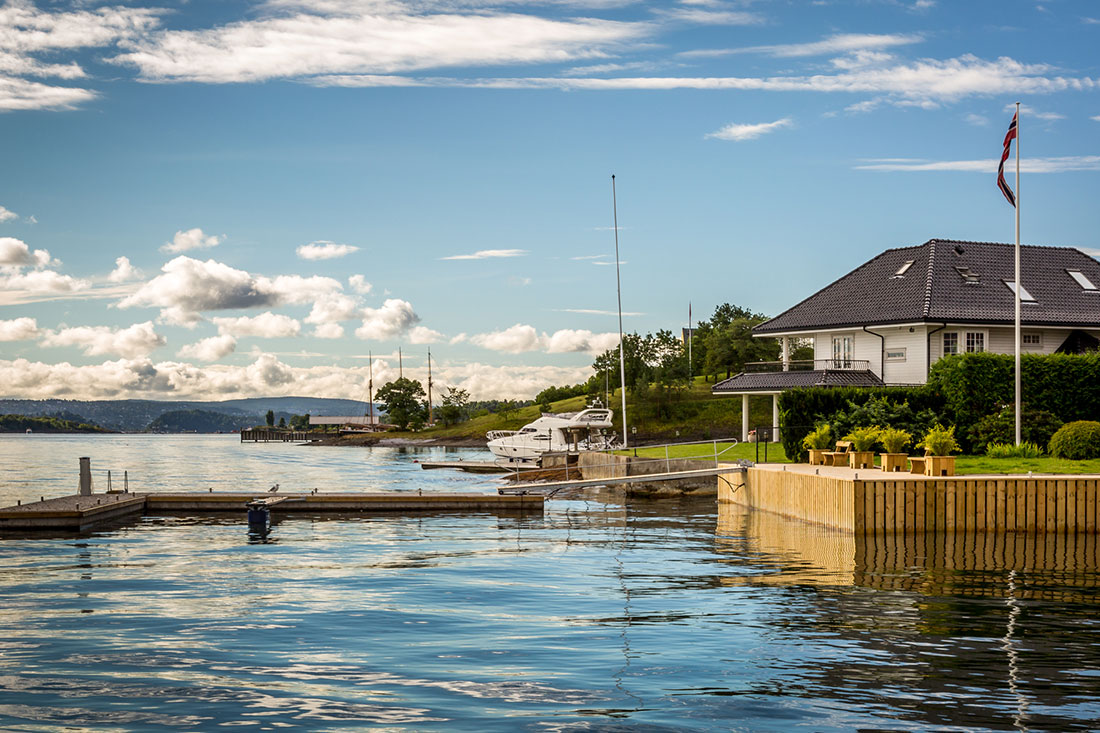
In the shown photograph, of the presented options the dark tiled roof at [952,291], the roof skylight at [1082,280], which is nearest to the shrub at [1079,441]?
the dark tiled roof at [952,291]

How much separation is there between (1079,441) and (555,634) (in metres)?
27.5

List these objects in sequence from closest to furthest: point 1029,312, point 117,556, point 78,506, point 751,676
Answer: point 751,676 < point 117,556 < point 78,506 < point 1029,312

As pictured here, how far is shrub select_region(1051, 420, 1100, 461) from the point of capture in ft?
121

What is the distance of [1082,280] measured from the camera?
2413 inches

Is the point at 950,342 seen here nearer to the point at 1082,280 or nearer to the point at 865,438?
the point at 1082,280

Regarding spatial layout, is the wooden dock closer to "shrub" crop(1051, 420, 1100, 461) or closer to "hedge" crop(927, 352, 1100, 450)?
"hedge" crop(927, 352, 1100, 450)

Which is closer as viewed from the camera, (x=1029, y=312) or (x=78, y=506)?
(x=78, y=506)

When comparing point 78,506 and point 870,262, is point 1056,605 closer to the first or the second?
point 78,506

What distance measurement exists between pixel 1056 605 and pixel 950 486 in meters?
10.7

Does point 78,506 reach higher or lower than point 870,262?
lower

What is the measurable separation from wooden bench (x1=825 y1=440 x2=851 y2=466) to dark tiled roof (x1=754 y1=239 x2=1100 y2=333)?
16.6 m

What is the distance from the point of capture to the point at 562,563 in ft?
88.7

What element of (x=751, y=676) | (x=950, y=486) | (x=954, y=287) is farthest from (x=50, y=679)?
(x=954, y=287)

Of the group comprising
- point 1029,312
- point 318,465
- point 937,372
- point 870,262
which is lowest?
point 318,465
